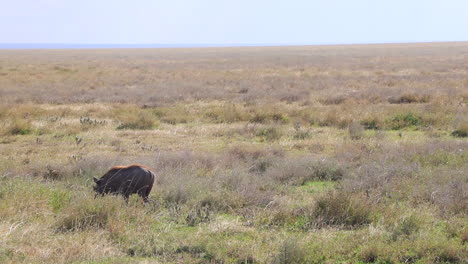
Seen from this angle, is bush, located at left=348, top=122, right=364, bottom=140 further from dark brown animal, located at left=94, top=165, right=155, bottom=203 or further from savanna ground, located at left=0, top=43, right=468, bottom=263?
dark brown animal, located at left=94, top=165, right=155, bottom=203

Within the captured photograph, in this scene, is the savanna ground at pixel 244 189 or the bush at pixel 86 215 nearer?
the savanna ground at pixel 244 189

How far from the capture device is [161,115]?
18.0 m

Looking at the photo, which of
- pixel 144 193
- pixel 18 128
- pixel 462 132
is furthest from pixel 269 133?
pixel 18 128

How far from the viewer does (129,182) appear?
23.3ft

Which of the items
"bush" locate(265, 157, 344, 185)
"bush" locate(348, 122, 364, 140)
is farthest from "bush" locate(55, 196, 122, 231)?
"bush" locate(348, 122, 364, 140)

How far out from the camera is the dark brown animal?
710 centimetres

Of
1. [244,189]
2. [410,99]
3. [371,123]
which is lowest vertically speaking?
[410,99]

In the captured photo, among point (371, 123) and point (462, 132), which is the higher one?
point (462, 132)

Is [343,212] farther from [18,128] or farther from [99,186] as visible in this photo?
[18,128]

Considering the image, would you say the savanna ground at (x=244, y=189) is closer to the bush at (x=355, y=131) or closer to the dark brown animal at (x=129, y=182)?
the bush at (x=355, y=131)

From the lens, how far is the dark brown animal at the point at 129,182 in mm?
7102

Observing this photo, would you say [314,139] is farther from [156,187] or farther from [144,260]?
[144,260]

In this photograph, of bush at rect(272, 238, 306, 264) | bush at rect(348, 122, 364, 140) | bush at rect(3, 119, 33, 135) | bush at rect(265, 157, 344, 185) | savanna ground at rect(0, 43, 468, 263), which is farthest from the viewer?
bush at rect(3, 119, 33, 135)

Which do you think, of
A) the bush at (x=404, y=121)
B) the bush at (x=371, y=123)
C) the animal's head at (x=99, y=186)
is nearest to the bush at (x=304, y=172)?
the animal's head at (x=99, y=186)
